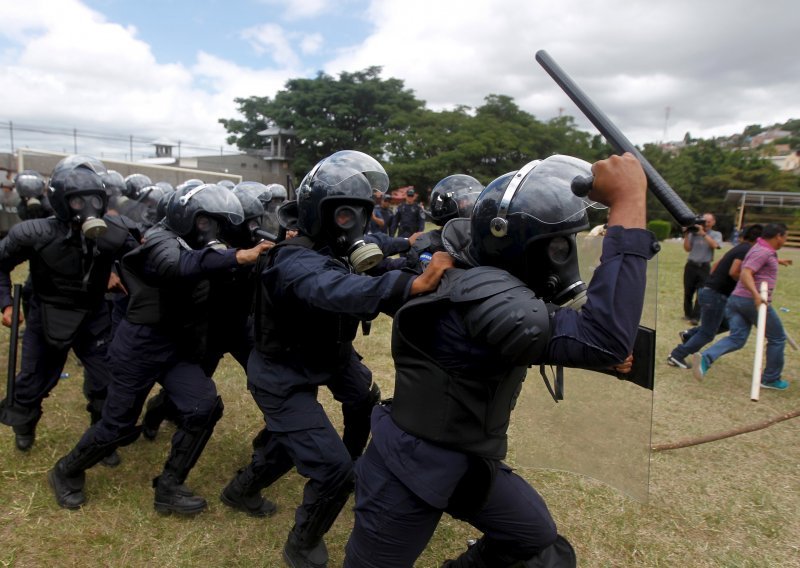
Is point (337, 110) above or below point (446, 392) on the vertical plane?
above

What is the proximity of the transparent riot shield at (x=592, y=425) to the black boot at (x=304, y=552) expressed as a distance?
1.58 metres

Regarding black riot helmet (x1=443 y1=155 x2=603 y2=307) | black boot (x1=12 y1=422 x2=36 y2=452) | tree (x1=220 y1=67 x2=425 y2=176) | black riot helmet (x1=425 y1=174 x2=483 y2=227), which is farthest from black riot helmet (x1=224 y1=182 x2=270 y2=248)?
tree (x1=220 y1=67 x2=425 y2=176)

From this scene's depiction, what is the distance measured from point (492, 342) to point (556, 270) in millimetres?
368

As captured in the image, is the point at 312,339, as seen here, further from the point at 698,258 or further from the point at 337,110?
the point at 337,110

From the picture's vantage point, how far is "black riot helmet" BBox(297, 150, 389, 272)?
8.77 feet

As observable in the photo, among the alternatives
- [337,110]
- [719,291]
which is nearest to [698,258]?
[719,291]

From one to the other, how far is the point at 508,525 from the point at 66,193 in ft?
12.0

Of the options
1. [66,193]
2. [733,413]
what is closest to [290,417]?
[66,193]

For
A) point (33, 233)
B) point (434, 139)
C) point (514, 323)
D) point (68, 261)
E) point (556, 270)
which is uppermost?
point (434, 139)

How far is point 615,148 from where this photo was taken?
1.91m

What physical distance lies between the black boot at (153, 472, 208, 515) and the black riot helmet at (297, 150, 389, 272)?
6.14 feet

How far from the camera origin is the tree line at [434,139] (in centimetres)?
3641

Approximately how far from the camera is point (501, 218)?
1.74 m

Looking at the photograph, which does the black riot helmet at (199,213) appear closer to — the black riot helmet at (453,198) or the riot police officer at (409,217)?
the black riot helmet at (453,198)
